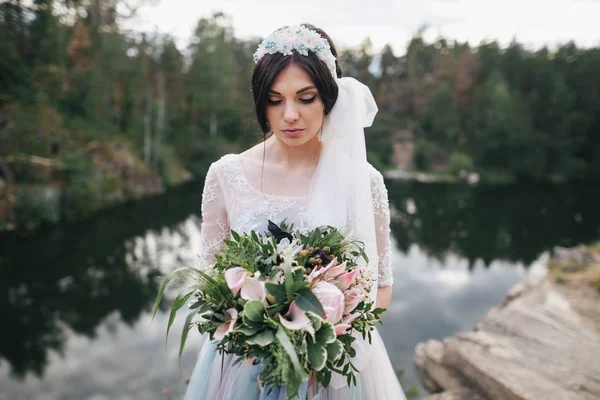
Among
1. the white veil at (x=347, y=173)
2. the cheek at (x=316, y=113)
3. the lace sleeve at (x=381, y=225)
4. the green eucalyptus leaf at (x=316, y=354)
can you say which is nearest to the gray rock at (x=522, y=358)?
the lace sleeve at (x=381, y=225)

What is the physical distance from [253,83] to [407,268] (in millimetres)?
9102

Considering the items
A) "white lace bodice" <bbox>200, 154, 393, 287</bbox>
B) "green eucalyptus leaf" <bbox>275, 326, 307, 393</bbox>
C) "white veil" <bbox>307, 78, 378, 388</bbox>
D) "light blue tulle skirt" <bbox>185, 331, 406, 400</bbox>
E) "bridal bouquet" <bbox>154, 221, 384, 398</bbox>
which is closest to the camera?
"green eucalyptus leaf" <bbox>275, 326, 307, 393</bbox>

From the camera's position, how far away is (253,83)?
1.74 metres

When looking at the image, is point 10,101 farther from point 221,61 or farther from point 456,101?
point 456,101

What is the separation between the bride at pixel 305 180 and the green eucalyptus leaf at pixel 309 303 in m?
0.46

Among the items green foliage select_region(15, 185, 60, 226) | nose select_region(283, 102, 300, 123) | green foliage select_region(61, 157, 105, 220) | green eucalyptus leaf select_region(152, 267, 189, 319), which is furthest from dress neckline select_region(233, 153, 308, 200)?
green foliage select_region(61, 157, 105, 220)

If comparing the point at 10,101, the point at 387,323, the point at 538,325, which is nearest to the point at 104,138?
the point at 10,101

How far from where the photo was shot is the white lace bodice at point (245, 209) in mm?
1813

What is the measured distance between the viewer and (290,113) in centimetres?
162

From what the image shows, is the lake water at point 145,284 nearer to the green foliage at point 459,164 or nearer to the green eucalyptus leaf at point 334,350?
the green eucalyptus leaf at point 334,350

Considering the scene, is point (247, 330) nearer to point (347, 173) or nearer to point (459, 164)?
point (347, 173)

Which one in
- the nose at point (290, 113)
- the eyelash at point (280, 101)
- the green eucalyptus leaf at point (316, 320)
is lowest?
the green eucalyptus leaf at point (316, 320)

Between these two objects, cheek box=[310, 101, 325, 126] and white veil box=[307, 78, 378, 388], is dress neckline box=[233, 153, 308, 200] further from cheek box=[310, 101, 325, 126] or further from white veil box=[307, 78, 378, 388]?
cheek box=[310, 101, 325, 126]

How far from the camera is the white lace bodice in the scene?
5.95 ft
